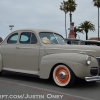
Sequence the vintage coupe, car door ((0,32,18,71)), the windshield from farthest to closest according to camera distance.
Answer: car door ((0,32,18,71)), the windshield, the vintage coupe

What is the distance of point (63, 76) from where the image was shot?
653cm

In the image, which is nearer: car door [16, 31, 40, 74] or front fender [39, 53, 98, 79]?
front fender [39, 53, 98, 79]

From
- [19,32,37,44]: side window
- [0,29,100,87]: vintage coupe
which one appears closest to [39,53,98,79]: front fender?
[0,29,100,87]: vintage coupe

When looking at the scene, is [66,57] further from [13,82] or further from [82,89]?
[13,82]

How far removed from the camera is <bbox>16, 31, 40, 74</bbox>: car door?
721cm

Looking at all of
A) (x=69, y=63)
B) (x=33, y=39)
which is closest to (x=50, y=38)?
(x=33, y=39)

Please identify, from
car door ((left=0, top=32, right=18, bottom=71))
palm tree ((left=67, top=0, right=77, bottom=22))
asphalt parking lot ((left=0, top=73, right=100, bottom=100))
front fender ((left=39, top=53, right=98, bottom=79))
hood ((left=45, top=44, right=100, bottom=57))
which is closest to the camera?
asphalt parking lot ((left=0, top=73, right=100, bottom=100))

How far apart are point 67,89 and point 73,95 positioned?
2.19 feet

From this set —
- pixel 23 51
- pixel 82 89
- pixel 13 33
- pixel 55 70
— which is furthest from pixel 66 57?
pixel 13 33

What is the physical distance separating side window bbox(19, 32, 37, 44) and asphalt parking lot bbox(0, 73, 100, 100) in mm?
1302

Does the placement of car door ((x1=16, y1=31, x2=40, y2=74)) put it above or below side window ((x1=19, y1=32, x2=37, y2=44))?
below

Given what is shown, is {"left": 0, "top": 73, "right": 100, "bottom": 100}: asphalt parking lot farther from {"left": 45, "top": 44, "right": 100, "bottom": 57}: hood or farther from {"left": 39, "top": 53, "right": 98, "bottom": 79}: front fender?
{"left": 45, "top": 44, "right": 100, "bottom": 57}: hood

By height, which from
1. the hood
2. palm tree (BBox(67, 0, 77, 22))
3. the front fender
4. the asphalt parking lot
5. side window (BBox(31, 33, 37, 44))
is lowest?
the asphalt parking lot

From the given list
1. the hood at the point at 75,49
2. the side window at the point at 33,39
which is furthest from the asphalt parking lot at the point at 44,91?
the side window at the point at 33,39
